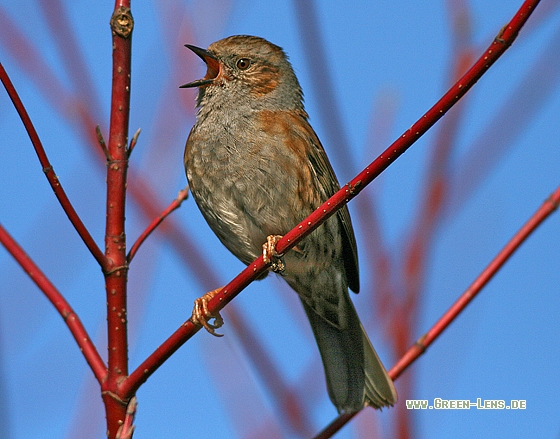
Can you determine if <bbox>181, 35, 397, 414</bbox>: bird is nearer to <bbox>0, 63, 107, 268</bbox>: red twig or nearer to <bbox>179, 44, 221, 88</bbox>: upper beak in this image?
<bbox>179, 44, 221, 88</bbox>: upper beak

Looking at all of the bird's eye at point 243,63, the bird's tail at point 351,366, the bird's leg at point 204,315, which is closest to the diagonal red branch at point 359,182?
the bird's leg at point 204,315

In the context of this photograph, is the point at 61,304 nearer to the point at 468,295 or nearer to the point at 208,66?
the point at 468,295

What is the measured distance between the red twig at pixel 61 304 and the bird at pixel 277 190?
107 centimetres

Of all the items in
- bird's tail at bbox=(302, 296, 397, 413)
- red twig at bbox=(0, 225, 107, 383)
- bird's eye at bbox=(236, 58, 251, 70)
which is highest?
bird's eye at bbox=(236, 58, 251, 70)

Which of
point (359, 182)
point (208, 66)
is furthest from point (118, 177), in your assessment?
point (208, 66)

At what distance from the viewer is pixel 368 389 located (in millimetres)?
4480

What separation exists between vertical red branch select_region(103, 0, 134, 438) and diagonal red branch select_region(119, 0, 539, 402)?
0.14 meters

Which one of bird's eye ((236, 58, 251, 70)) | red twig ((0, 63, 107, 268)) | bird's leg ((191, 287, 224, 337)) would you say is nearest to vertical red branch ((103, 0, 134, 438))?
red twig ((0, 63, 107, 268))

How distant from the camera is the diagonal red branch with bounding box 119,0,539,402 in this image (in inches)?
81.4

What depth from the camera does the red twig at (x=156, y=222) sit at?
2.89 metres

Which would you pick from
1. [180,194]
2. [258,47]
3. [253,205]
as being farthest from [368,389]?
[258,47]

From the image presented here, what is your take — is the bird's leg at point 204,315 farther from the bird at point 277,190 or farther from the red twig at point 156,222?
the red twig at point 156,222

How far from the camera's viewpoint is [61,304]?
2.71 meters

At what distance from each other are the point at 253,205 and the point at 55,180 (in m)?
1.86
